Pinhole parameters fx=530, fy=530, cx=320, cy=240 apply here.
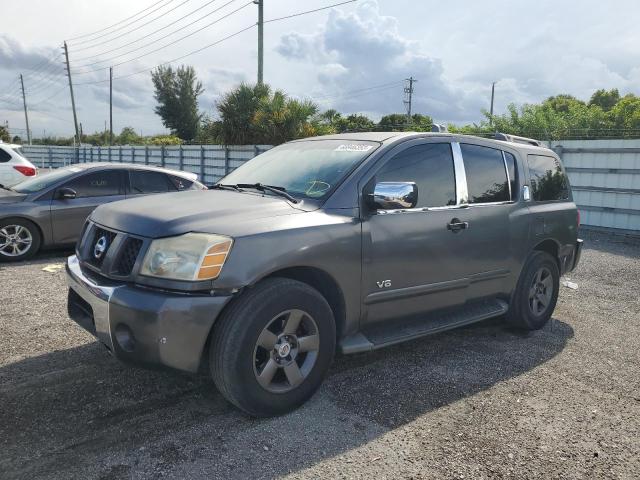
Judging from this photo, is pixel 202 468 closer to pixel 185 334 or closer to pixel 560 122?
pixel 185 334

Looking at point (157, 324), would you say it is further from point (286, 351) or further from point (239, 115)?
point (239, 115)

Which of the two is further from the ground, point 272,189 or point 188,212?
point 272,189

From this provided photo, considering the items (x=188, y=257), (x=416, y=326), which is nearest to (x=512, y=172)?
(x=416, y=326)

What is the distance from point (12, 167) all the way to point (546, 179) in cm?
1020

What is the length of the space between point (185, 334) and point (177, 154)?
19.3 metres

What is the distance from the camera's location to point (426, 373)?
3939 mm

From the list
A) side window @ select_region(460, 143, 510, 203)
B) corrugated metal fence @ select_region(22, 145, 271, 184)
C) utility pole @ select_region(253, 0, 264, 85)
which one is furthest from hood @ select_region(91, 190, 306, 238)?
utility pole @ select_region(253, 0, 264, 85)

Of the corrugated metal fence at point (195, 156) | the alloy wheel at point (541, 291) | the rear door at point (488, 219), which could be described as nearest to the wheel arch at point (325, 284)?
the rear door at point (488, 219)

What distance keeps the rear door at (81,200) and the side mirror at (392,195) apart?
17.2ft

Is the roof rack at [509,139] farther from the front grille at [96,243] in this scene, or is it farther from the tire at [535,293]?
the front grille at [96,243]

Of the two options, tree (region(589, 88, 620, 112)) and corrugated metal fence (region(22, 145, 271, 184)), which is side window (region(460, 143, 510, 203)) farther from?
tree (region(589, 88, 620, 112))

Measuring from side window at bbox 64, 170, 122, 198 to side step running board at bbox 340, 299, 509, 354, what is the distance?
549 centimetres

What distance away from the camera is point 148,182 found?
26.3ft

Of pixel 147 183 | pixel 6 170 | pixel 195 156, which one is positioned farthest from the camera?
pixel 195 156
